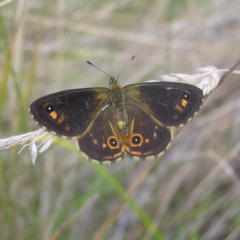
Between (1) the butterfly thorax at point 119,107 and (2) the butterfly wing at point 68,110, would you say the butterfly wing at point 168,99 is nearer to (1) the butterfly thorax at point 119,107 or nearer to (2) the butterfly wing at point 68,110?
(1) the butterfly thorax at point 119,107

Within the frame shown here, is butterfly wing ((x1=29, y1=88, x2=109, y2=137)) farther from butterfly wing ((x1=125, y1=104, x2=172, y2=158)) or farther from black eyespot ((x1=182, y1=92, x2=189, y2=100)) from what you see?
black eyespot ((x1=182, y1=92, x2=189, y2=100))

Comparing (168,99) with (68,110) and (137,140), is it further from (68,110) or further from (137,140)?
(68,110)

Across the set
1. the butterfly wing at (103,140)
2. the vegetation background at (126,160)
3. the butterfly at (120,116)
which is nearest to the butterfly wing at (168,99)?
the butterfly at (120,116)

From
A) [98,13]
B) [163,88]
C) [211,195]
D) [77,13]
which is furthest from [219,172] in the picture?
[77,13]

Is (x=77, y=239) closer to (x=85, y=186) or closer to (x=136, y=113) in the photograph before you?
(x=85, y=186)

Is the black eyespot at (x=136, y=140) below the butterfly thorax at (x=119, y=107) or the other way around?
below

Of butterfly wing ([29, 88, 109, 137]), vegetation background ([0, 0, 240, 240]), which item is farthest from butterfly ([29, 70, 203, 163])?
vegetation background ([0, 0, 240, 240])

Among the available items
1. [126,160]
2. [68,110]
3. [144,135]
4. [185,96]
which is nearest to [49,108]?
[68,110]

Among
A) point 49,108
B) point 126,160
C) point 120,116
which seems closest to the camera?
point 49,108
